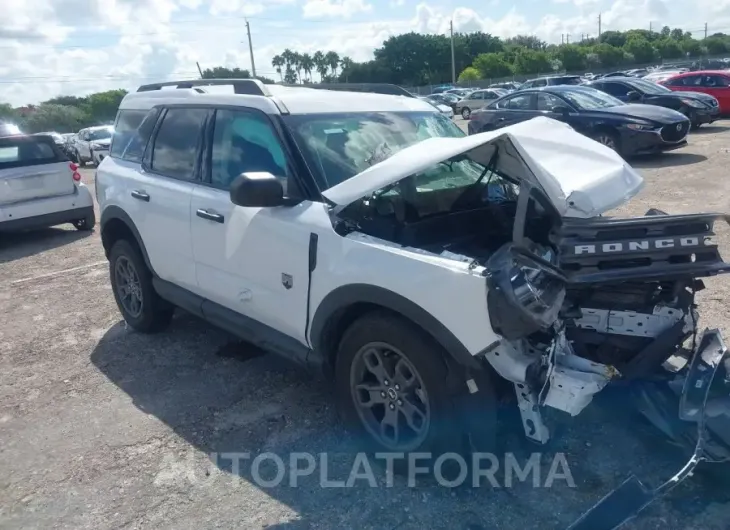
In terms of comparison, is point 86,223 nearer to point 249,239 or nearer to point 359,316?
point 249,239

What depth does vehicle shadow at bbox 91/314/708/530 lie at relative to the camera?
3.07 m

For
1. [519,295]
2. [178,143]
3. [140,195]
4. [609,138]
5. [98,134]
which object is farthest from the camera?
[98,134]

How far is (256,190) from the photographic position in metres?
3.32

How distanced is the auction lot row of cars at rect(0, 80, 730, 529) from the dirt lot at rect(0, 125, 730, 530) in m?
0.31

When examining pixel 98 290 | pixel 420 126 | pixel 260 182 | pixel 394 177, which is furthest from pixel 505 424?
pixel 98 290

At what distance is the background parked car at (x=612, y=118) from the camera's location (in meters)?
12.4

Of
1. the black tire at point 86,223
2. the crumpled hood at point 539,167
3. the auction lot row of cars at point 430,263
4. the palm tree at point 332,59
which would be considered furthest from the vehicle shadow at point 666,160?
the palm tree at point 332,59

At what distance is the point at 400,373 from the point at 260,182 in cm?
119

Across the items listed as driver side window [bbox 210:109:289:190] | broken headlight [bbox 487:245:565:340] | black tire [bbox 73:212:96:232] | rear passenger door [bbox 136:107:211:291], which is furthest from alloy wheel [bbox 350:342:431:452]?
black tire [bbox 73:212:96:232]

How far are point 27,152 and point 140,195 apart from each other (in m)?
6.14

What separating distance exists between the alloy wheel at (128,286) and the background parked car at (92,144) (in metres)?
19.7

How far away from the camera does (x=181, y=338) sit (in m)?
5.42

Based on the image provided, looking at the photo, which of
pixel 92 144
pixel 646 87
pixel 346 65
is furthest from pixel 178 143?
pixel 346 65

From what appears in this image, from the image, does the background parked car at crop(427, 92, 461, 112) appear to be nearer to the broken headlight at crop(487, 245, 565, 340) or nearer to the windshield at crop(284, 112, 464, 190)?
the windshield at crop(284, 112, 464, 190)
